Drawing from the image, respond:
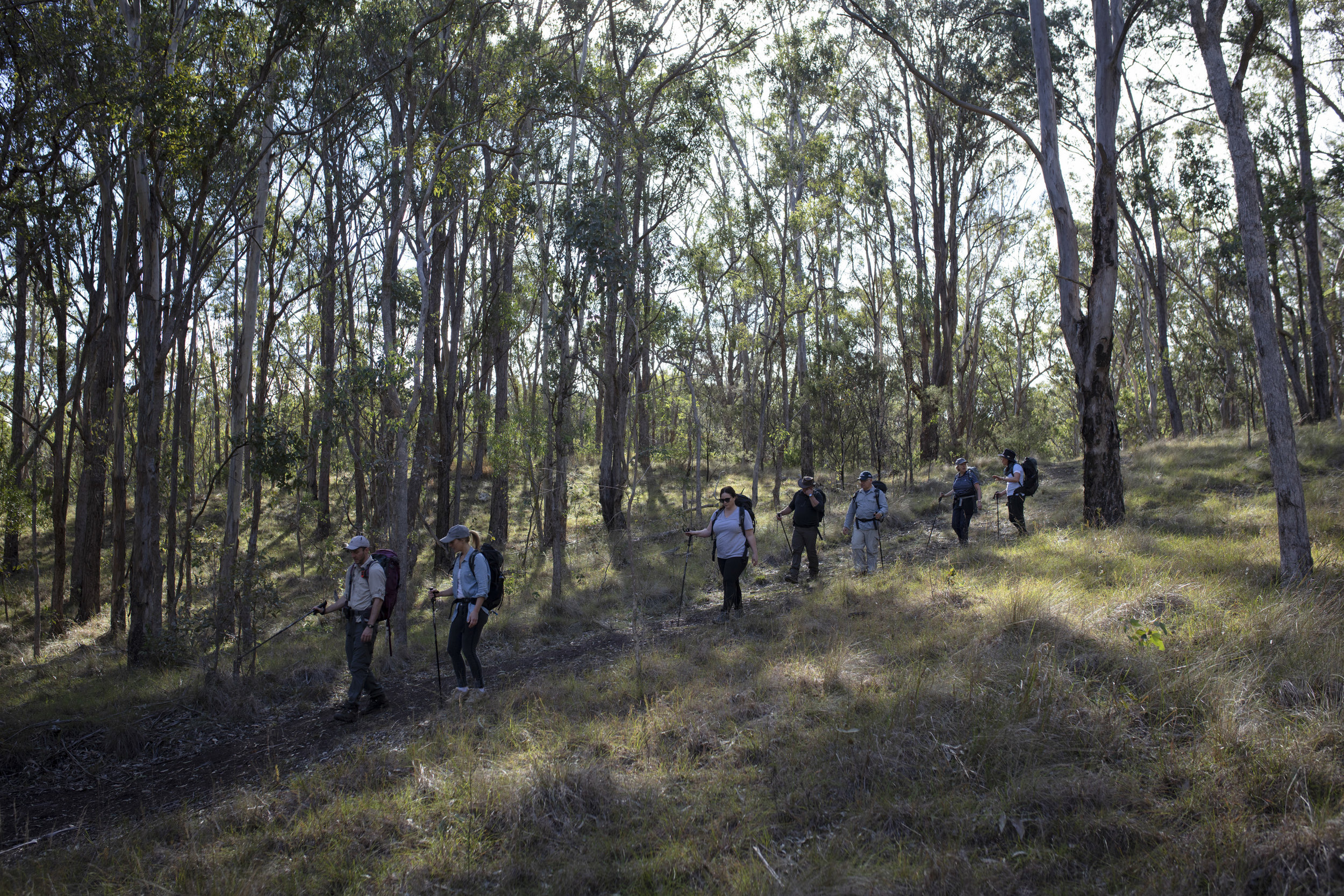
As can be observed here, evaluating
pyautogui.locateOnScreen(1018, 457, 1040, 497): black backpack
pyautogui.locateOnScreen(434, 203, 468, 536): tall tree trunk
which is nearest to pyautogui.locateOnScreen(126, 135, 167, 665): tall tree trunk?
pyautogui.locateOnScreen(434, 203, 468, 536): tall tree trunk

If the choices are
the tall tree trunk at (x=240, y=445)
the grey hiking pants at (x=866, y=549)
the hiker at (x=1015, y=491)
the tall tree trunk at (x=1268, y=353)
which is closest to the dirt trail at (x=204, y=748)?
the tall tree trunk at (x=240, y=445)

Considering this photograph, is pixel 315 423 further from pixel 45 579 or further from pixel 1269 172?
pixel 1269 172

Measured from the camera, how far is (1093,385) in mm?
11586

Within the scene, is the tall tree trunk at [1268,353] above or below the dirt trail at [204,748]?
above

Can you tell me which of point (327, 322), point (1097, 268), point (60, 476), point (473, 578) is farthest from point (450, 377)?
point (1097, 268)

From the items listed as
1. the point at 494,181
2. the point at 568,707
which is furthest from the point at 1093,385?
the point at 494,181

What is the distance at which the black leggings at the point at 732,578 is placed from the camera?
9.65 m

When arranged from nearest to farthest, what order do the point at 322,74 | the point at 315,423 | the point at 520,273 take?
the point at 315,423
the point at 322,74
the point at 520,273

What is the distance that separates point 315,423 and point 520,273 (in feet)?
45.7

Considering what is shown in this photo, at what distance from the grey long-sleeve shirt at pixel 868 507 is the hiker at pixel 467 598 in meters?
5.89

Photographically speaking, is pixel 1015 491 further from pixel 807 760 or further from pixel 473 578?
pixel 473 578

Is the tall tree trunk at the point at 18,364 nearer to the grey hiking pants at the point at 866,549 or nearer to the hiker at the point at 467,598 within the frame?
the hiker at the point at 467,598

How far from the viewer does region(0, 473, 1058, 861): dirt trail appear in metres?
6.06

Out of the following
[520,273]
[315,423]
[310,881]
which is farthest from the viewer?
[520,273]
